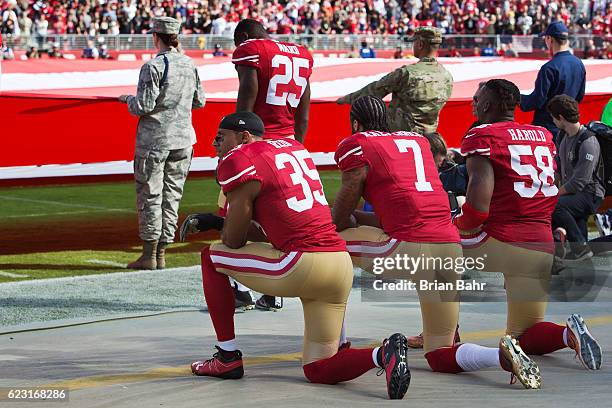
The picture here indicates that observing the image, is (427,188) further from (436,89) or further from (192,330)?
(436,89)

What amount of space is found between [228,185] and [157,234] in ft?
12.5

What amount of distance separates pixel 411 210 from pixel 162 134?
357 centimetres

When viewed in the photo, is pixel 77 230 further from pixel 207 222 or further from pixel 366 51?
pixel 366 51

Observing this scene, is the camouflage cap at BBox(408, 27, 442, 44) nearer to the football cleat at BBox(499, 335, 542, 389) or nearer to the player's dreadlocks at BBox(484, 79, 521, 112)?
the player's dreadlocks at BBox(484, 79, 521, 112)

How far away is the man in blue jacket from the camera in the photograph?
946 cm

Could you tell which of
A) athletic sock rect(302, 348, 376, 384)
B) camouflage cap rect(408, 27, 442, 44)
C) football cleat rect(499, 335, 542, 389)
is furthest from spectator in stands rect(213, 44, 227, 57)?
football cleat rect(499, 335, 542, 389)

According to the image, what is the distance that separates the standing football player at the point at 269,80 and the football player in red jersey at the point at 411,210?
158 centimetres

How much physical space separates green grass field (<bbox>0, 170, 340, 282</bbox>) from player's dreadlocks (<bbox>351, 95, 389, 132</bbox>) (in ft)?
12.7

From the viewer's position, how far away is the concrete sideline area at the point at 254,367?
516 cm

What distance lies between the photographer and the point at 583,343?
18.6 ft

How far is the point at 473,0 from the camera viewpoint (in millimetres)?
40719

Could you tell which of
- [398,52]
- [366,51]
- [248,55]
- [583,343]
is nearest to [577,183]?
[248,55]

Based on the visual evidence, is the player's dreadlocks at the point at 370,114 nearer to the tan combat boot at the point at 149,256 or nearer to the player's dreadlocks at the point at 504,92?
the player's dreadlocks at the point at 504,92

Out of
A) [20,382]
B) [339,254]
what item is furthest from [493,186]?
[20,382]
